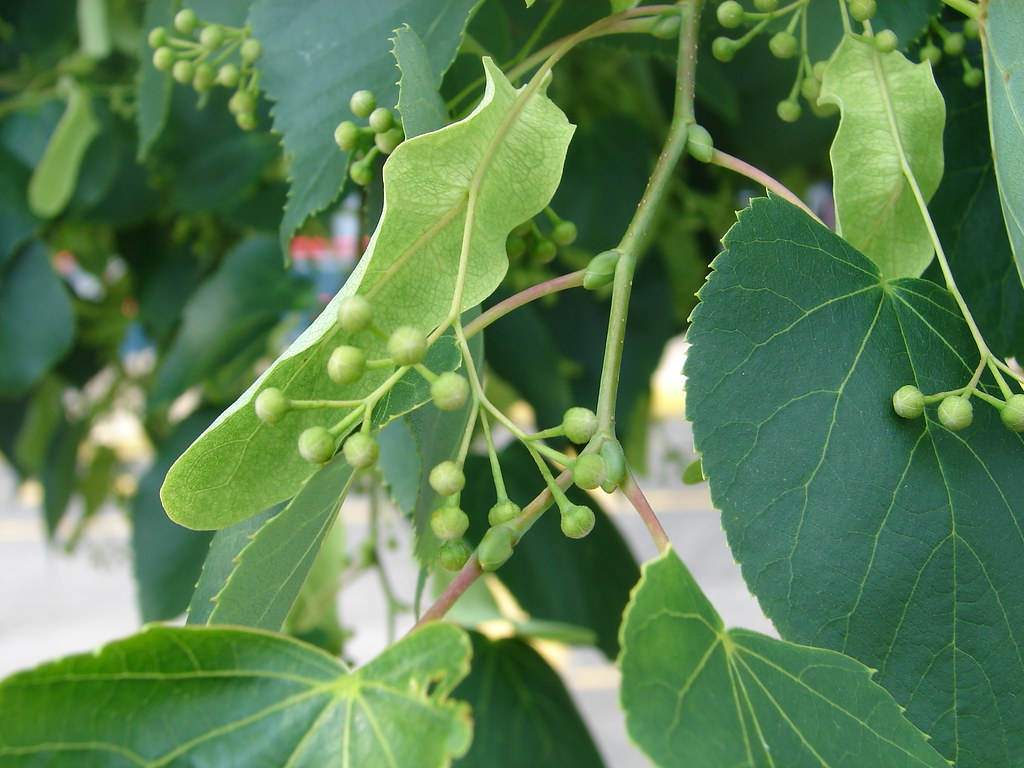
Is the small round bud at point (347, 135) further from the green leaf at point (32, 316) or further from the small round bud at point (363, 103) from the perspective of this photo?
the green leaf at point (32, 316)

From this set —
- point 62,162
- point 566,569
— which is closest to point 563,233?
point 566,569

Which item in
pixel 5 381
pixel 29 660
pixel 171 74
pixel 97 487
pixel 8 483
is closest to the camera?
pixel 171 74

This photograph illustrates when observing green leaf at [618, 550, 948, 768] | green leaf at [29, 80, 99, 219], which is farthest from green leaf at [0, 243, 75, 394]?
green leaf at [618, 550, 948, 768]

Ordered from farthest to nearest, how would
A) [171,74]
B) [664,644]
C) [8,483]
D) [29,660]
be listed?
[8,483] < [29,660] < [171,74] < [664,644]

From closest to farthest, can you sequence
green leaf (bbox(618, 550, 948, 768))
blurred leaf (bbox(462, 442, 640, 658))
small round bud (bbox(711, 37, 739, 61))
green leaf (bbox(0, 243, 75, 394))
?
green leaf (bbox(618, 550, 948, 768)), small round bud (bbox(711, 37, 739, 61)), blurred leaf (bbox(462, 442, 640, 658)), green leaf (bbox(0, 243, 75, 394))

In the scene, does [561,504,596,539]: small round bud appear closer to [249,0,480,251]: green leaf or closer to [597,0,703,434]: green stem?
[597,0,703,434]: green stem

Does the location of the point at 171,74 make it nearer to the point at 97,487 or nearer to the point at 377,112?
the point at 377,112

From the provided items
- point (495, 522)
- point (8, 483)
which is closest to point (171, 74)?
point (495, 522)

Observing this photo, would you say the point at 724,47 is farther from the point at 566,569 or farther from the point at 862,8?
the point at 566,569
